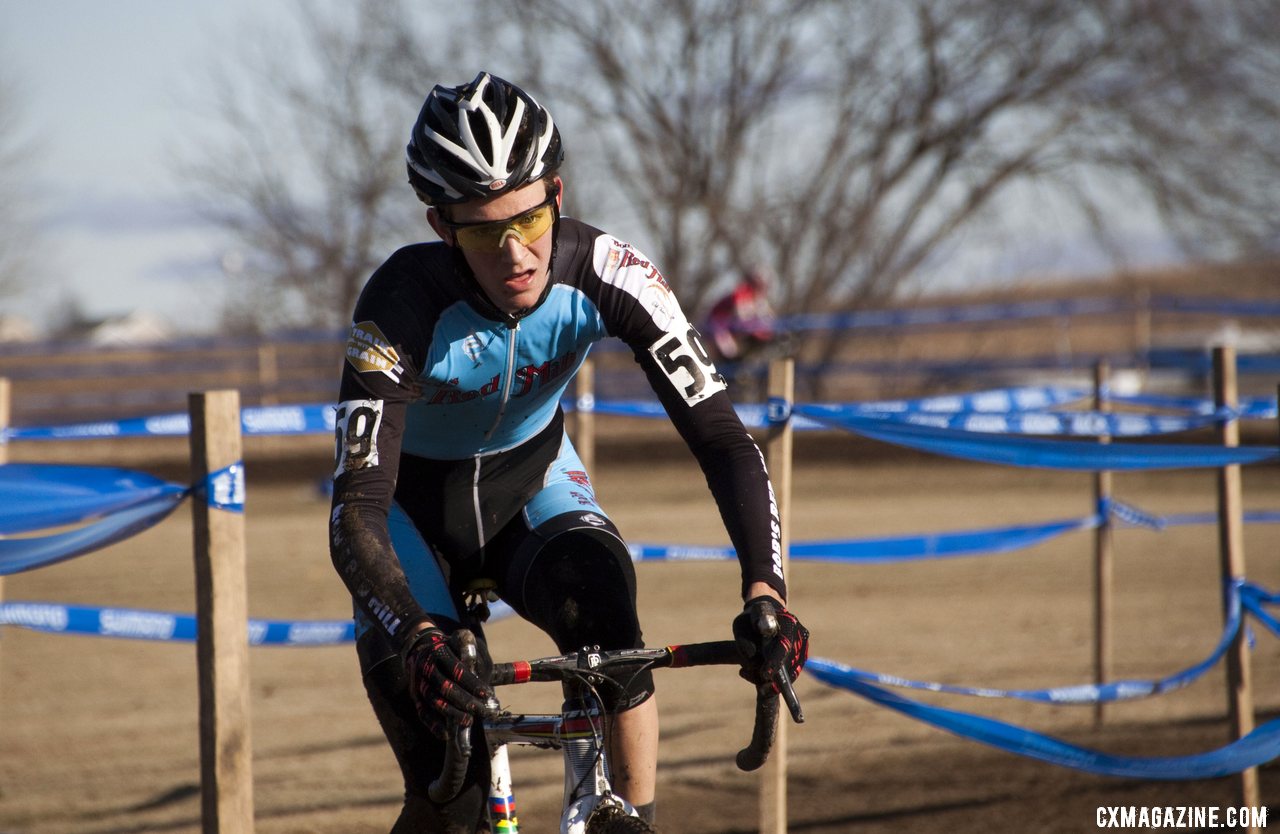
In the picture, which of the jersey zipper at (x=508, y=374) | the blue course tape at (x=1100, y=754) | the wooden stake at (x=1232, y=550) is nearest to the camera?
the jersey zipper at (x=508, y=374)

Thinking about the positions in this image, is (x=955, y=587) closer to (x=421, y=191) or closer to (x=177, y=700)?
(x=177, y=700)

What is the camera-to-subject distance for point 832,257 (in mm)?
20984

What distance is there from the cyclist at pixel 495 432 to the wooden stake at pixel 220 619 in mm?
581

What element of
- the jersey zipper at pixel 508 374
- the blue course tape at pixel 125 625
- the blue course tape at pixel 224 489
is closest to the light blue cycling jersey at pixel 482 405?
the jersey zipper at pixel 508 374

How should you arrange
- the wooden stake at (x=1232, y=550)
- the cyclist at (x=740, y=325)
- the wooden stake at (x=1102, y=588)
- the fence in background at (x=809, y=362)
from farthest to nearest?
1. the fence in background at (x=809, y=362)
2. the cyclist at (x=740, y=325)
3. the wooden stake at (x=1102, y=588)
4. the wooden stake at (x=1232, y=550)

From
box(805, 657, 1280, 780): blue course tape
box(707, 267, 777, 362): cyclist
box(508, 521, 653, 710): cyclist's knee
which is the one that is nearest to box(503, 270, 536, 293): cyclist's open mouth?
box(508, 521, 653, 710): cyclist's knee

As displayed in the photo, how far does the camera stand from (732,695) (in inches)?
291

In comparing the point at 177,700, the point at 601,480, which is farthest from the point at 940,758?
the point at 601,480

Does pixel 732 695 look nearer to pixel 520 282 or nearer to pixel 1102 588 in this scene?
pixel 1102 588

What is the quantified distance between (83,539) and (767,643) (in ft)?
8.03

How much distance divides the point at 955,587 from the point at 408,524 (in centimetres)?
768

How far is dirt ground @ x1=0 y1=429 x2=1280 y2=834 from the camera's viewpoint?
5.53 m

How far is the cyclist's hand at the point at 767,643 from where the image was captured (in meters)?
2.55

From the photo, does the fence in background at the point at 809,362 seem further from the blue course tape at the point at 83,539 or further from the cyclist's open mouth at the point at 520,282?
the cyclist's open mouth at the point at 520,282
